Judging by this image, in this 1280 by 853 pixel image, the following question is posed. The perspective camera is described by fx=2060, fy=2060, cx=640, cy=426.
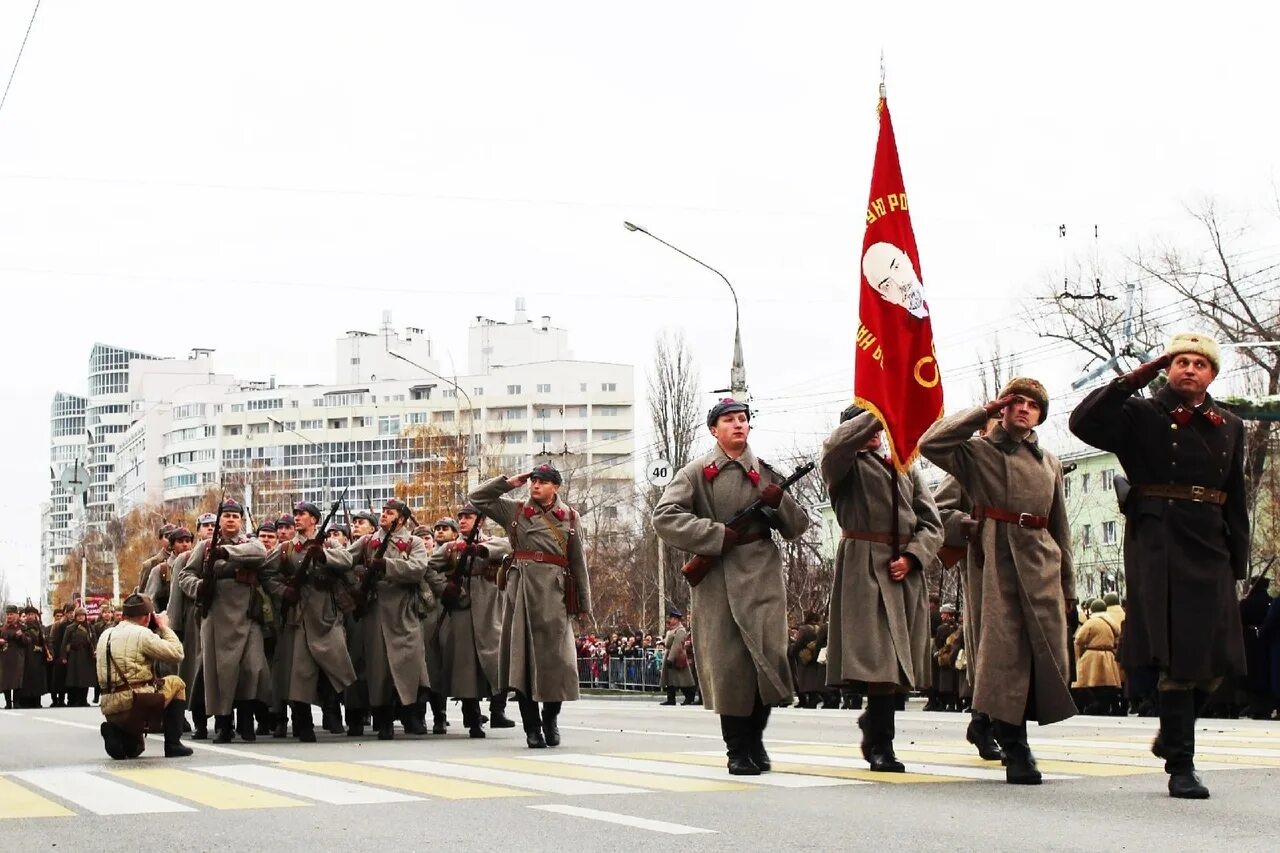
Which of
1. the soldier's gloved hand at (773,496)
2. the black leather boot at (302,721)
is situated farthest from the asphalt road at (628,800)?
the black leather boot at (302,721)

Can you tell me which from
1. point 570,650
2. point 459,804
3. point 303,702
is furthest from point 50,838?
point 303,702

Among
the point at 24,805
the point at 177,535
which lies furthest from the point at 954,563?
the point at 177,535

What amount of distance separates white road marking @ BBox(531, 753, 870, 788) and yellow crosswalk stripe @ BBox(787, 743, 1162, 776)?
1.04 meters

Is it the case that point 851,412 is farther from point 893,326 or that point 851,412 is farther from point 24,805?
point 24,805

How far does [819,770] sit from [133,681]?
17.1 ft

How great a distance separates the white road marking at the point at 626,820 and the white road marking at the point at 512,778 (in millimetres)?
812

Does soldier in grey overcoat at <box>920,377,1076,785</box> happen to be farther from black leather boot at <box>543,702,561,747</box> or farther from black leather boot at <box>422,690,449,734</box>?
black leather boot at <box>422,690,449,734</box>

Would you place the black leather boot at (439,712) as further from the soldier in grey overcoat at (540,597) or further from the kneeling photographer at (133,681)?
the kneeling photographer at (133,681)

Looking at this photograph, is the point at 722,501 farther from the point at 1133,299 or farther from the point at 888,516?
the point at 1133,299

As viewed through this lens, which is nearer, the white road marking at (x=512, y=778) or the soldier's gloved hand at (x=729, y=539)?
the white road marking at (x=512, y=778)

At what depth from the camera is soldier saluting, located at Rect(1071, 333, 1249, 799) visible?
891cm

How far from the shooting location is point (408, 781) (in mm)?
10672

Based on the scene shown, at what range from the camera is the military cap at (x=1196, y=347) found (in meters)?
9.03

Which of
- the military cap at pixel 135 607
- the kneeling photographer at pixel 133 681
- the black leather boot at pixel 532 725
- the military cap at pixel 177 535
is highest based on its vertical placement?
the military cap at pixel 177 535
